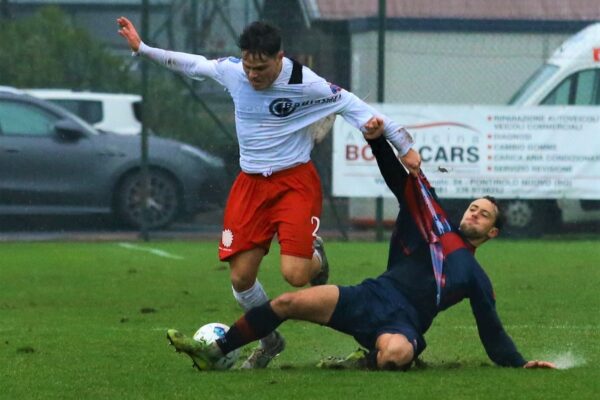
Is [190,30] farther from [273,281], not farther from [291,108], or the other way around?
[291,108]

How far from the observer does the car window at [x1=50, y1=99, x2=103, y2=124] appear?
786 inches

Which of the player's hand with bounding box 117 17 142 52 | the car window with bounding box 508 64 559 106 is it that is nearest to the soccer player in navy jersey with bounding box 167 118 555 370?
the player's hand with bounding box 117 17 142 52

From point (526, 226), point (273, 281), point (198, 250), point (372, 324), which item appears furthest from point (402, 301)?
point (526, 226)

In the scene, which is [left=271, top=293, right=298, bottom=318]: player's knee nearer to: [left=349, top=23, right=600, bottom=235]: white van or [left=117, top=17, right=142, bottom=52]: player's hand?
[left=117, top=17, right=142, bottom=52]: player's hand

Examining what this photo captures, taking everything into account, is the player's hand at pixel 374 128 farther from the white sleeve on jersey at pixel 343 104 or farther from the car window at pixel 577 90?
the car window at pixel 577 90

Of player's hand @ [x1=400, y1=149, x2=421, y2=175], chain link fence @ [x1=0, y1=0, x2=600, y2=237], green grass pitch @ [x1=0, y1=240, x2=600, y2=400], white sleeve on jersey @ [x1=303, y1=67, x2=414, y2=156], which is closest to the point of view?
green grass pitch @ [x1=0, y1=240, x2=600, y2=400]

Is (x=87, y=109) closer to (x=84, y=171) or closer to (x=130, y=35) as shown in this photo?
(x=84, y=171)

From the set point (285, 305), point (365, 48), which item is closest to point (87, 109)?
point (365, 48)

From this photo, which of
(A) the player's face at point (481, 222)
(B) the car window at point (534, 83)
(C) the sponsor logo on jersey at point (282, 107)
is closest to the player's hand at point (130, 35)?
(C) the sponsor logo on jersey at point (282, 107)

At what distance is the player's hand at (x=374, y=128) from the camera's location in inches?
310

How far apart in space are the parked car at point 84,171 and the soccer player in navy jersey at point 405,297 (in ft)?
34.8

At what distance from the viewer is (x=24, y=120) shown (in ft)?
60.5

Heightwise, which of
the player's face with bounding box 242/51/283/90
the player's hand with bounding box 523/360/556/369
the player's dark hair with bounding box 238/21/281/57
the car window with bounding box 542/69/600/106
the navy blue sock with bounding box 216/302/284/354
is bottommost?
the player's hand with bounding box 523/360/556/369

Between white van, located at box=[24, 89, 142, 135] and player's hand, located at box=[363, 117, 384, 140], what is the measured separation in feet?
40.0
